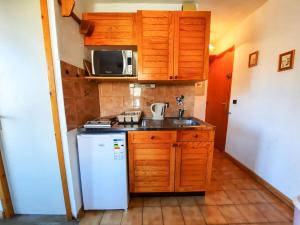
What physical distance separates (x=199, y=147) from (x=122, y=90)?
1260mm

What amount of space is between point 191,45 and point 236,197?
189 centimetres

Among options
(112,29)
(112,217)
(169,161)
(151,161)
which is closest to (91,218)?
(112,217)

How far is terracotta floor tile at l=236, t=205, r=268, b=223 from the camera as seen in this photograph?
1394 millimetres

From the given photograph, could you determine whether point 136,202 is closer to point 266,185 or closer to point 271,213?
point 271,213

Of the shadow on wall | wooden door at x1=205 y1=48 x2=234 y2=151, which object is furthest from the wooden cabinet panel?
wooden door at x1=205 y1=48 x2=234 y2=151

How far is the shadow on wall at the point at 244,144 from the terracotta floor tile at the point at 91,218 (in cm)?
218

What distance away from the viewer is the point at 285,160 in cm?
160

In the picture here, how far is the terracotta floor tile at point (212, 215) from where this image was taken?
4.54 ft

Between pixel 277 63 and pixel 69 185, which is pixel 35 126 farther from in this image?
pixel 277 63

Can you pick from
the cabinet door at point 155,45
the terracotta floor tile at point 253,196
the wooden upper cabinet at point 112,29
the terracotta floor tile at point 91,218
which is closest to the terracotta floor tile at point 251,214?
the terracotta floor tile at point 253,196

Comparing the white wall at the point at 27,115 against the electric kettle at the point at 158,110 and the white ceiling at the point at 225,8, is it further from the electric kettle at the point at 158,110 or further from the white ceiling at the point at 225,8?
the electric kettle at the point at 158,110

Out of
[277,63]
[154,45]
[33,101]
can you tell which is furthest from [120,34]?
[277,63]

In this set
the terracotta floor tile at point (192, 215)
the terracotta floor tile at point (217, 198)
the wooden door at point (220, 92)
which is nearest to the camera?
the terracotta floor tile at point (192, 215)

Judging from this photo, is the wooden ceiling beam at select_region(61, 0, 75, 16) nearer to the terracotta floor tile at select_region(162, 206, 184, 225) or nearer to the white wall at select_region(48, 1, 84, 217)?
the white wall at select_region(48, 1, 84, 217)
